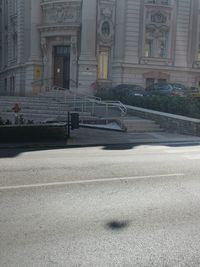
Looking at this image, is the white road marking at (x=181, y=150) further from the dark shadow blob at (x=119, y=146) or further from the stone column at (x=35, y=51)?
the stone column at (x=35, y=51)

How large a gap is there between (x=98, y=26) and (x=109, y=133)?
881 inches

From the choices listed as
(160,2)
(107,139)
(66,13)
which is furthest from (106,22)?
(107,139)

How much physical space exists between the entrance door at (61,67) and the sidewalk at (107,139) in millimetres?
21875

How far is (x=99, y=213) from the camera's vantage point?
625cm

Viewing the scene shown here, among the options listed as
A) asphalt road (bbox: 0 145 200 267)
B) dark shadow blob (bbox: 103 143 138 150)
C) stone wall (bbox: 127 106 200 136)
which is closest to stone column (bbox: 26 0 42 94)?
stone wall (bbox: 127 106 200 136)

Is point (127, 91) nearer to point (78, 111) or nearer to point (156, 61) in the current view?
point (78, 111)

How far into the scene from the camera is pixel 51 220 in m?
5.86

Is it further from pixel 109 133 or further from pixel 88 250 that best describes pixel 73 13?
pixel 88 250

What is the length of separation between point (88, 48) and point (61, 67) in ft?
12.8

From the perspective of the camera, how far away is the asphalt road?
4707 mm

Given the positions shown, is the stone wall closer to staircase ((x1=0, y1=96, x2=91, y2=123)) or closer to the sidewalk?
the sidewalk

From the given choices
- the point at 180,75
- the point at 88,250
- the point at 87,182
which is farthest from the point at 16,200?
the point at 180,75

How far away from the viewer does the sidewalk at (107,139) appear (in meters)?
15.0

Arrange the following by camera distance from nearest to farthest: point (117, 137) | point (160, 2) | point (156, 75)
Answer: point (117, 137) < point (156, 75) < point (160, 2)
